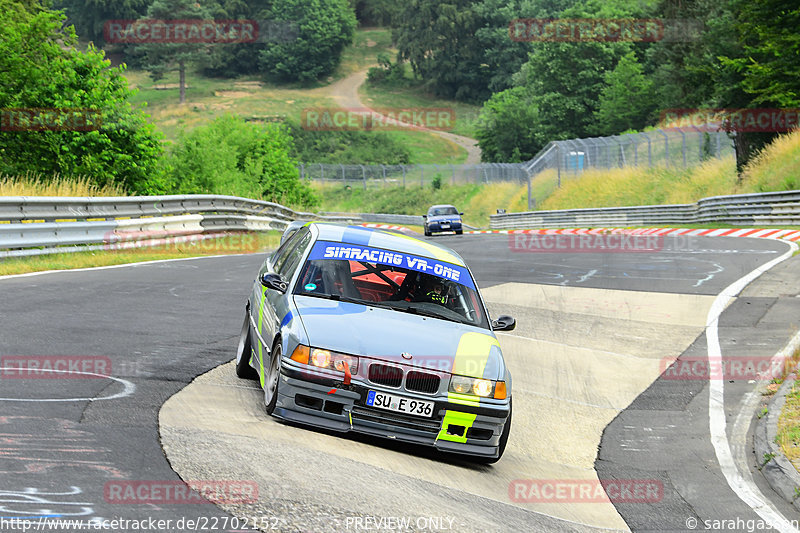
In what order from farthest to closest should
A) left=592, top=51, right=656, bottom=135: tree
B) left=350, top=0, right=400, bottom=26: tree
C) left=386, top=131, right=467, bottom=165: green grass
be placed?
left=350, top=0, right=400, bottom=26: tree → left=386, top=131, right=467, bottom=165: green grass → left=592, top=51, right=656, bottom=135: tree

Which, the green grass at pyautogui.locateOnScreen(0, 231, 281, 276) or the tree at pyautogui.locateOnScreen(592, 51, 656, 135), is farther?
the tree at pyautogui.locateOnScreen(592, 51, 656, 135)

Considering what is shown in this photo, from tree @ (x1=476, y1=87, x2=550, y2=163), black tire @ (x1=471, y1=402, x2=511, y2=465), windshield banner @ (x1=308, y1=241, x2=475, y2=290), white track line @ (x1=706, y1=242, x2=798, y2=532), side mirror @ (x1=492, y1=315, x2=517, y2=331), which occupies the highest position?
windshield banner @ (x1=308, y1=241, x2=475, y2=290)

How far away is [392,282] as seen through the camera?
8.13 meters

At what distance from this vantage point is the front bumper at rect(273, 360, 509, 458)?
664cm

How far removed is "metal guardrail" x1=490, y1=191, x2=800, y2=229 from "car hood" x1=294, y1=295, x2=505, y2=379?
→ 27286mm

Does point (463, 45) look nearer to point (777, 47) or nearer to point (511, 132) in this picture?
point (511, 132)

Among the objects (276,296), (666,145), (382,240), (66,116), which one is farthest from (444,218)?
(276,296)

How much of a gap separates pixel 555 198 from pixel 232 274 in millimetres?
42229

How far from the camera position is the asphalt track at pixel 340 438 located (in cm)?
532

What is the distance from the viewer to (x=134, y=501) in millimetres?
4863

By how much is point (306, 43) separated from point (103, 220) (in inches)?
5460

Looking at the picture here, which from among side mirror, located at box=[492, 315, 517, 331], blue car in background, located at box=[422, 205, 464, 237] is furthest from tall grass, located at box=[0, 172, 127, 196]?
blue car in background, located at box=[422, 205, 464, 237]

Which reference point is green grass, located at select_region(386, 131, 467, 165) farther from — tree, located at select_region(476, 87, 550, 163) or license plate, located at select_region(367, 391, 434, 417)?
license plate, located at select_region(367, 391, 434, 417)

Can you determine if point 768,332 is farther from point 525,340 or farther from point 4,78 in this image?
point 4,78
